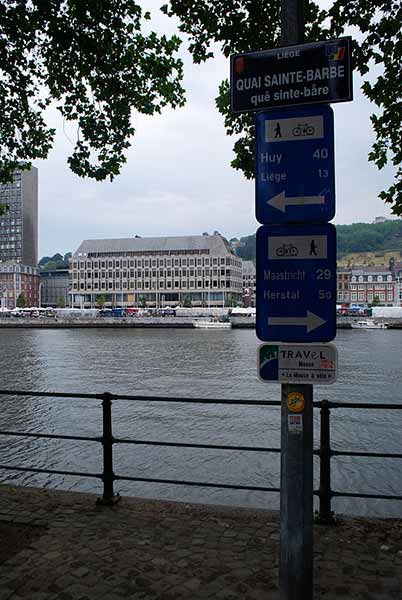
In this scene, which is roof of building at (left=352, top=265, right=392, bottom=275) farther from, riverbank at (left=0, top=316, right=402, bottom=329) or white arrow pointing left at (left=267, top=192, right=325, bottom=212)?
white arrow pointing left at (left=267, top=192, right=325, bottom=212)

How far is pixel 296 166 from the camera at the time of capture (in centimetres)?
301

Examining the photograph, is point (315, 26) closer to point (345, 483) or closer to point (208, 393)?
point (345, 483)

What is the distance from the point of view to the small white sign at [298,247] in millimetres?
2984

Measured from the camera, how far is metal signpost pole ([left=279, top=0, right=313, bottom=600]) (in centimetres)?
291

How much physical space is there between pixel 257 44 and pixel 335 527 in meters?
6.67

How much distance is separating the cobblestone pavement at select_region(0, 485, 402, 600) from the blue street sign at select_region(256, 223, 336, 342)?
2085mm

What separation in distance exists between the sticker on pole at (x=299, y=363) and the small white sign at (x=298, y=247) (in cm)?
54

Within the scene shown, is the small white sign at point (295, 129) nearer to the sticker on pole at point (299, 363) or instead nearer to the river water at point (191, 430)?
the sticker on pole at point (299, 363)

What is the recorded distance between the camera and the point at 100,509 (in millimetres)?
5488

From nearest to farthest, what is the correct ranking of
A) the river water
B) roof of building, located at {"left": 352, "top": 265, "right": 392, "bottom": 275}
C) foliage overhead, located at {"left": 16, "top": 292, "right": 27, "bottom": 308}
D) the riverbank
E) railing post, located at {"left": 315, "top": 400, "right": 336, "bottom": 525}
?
railing post, located at {"left": 315, "top": 400, "right": 336, "bottom": 525}, the river water, the riverbank, foliage overhead, located at {"left": 16, "top": 292, "right": 27, "bottom": 308}, roof of building, located at {"left": 352, "top": 265, "right": 392, "bottom": 275}

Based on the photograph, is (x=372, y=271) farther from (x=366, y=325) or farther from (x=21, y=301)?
(x=21, y=301)

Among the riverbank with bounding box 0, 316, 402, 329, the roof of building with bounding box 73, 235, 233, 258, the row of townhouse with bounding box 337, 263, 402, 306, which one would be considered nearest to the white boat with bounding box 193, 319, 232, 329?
the riverbank with bounding box 0, 316, 402, 329

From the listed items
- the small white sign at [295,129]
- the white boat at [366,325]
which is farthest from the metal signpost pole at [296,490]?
the white boat at [366,325]

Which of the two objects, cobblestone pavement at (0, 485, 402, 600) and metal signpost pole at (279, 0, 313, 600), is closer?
metal signpost pole at (279, 0, 313, 600)
